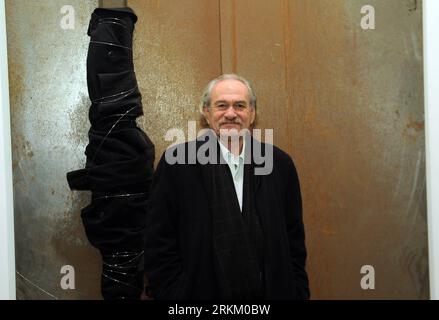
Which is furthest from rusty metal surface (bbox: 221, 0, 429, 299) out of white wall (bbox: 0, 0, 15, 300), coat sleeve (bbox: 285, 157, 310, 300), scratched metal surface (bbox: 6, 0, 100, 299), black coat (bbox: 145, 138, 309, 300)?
white wall (bbox: 0, 0, 15, 300)

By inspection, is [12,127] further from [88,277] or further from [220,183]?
[220,183]

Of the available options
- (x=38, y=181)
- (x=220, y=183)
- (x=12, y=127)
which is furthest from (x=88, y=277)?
(x=220, y=183)

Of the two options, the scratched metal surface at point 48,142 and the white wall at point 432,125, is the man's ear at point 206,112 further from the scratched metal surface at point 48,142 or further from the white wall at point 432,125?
the white wall at point 432,125

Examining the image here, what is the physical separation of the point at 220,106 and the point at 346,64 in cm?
74

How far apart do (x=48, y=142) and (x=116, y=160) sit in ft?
1.45

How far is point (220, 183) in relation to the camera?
1455 millimetres

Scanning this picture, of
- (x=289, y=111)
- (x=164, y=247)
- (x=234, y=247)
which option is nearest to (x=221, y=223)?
(x=234, y=247)

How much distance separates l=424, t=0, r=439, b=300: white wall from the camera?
6.26ft

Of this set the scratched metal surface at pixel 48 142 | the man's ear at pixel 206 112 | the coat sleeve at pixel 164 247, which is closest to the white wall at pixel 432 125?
the man's ear at pixel 206 112

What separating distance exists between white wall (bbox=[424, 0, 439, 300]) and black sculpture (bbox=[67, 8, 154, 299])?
3.98ft

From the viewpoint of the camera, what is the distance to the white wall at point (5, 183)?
1.87m

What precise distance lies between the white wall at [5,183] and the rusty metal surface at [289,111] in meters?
0.03

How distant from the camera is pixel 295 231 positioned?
1576 mm

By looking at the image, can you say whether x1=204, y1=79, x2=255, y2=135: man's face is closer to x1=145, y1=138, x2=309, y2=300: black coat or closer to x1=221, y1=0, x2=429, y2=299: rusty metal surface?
x1=145, y1=138, x2=309, y2=300: black coat
